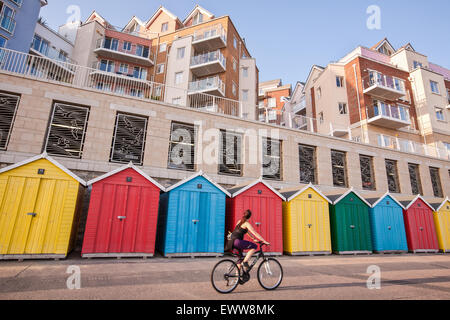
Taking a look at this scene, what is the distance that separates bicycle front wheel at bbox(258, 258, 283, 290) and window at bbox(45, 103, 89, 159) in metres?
9.39

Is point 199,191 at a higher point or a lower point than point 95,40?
lower

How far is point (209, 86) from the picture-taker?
24.1m

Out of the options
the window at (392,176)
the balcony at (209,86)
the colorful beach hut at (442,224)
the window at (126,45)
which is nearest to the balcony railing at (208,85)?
the balcony at (209,86)

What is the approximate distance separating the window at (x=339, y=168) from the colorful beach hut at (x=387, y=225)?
312 cm

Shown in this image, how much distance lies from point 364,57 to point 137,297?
29149mm

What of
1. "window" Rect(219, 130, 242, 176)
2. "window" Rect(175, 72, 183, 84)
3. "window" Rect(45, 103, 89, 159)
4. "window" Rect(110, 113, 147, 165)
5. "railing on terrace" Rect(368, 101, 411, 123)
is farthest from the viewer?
"window" Rect(175, 72, 183, 84)

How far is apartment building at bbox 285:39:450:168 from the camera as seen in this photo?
22.8 meters

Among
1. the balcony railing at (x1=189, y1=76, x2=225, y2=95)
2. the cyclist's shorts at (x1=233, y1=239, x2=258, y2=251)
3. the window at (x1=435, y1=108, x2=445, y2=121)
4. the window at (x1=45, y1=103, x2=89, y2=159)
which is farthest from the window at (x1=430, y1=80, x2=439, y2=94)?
the window at (x1=45, y1=103, x2=89, y2=159)

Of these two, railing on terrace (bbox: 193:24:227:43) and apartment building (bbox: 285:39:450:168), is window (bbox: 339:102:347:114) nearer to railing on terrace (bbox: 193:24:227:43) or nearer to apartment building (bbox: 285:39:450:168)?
apartment building (bbox: 285:39:450:168)

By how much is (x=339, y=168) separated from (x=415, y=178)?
25.3ft

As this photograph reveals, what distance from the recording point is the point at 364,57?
2508cm

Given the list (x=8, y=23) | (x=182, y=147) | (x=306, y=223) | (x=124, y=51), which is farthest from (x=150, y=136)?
(x=124, y=51)
